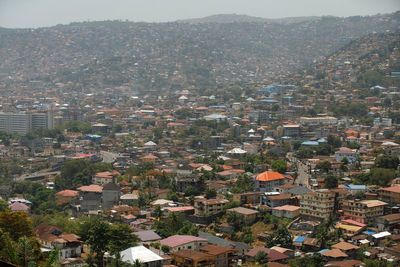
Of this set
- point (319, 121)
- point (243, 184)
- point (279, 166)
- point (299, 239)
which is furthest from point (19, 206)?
point (319, 121)

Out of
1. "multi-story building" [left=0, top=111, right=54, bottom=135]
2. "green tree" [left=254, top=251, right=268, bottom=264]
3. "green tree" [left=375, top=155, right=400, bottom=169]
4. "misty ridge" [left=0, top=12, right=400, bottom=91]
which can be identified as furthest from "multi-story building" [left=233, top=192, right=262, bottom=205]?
"misty ridge" [left=0, top=12, right=400, bottom=91]

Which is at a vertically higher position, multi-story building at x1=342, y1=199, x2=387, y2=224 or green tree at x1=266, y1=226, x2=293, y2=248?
multi-story building at x1=342, y1=199, x2=387, y2=224

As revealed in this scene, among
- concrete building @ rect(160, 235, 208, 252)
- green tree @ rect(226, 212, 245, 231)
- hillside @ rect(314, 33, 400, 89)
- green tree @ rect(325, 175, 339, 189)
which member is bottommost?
green tree @ rect(226, 212, 245, 231)

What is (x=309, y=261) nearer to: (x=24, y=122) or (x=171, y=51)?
(x=24, y=122)

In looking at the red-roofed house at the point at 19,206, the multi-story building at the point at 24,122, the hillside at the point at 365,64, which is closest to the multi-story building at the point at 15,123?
the multi-story building at the point at 24,122

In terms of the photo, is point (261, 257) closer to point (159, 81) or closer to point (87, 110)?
point (87, 110)

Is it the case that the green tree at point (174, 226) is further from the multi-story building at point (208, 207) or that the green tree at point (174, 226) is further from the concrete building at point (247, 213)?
the concrete building at point (247, 213)

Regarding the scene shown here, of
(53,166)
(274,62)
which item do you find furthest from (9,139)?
(274,62)

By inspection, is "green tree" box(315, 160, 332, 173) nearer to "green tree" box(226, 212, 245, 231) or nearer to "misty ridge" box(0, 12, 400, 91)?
"green tree" box(226, 212, 245, 231)
